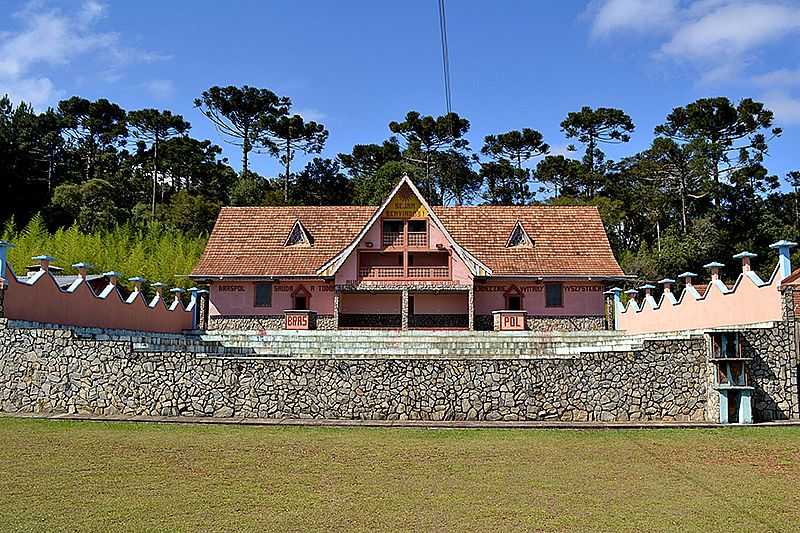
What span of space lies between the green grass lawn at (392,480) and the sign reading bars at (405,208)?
15.2 meters

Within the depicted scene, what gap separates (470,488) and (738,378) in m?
7.46

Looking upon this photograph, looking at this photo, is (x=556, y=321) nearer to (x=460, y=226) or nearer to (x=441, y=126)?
(x=460, y=226)

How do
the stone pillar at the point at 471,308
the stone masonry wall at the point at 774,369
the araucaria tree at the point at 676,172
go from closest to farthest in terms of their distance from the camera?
the stone masonry wall at the point at 774,369, the stone pillar at the point at 471,308, the araucaria tree at the point at 676,172

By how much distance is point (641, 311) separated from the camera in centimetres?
2070

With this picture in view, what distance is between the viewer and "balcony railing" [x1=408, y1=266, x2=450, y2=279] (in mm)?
25688

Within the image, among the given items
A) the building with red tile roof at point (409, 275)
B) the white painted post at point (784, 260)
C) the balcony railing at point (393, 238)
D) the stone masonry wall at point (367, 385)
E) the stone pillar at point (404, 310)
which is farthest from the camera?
the balcony railing at point (393, 238)

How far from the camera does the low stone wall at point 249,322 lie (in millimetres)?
25562

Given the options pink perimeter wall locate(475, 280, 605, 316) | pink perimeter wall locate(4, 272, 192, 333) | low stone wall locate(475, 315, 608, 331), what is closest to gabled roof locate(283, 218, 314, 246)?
pink perimeter wall locate(4, 272, 192, 333)

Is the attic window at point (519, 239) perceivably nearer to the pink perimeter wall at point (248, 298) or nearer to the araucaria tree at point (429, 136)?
the pink perimeter wall at point (248, 298)

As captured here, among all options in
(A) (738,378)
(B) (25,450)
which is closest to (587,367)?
(A) (738,378)

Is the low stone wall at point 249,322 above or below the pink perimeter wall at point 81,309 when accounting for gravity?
below

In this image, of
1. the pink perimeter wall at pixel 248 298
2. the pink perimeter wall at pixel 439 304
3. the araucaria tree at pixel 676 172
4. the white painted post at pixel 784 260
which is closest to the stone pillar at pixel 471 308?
the pink perimeter wall at pixel 439 304

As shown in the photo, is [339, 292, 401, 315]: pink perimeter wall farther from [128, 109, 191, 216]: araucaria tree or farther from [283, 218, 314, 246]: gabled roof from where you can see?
[128, 109, 191, 216]: araucaria tree

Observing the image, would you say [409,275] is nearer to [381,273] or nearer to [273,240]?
[381,273]
